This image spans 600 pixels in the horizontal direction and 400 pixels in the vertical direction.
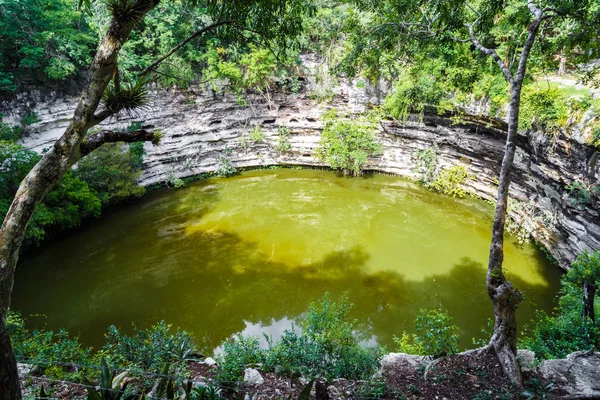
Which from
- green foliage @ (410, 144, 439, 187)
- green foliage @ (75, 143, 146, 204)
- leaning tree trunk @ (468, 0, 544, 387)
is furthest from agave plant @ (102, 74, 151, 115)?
green foliage @ (410, 144, 439, 187)

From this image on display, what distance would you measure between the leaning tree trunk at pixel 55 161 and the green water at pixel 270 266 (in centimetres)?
425

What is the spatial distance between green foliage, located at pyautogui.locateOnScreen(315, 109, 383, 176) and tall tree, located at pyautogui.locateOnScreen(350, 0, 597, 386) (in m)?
6.79

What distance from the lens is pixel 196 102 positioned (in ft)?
46.9

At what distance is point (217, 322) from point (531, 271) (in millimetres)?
7630

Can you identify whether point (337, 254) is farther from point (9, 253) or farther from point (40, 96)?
point (40, 96)

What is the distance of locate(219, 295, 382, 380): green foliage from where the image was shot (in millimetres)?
4316

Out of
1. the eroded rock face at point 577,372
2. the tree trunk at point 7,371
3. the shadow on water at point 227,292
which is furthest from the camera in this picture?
the shadow on water at point 227,292

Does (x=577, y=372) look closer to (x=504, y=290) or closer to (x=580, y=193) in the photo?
(x=504, y=290)

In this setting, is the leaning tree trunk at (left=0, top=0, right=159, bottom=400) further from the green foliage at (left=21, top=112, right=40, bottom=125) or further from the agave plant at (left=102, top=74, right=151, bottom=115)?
the green foliage at (left=21, top=112, right=40, bottom=125)

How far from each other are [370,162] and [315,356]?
10.8 meters

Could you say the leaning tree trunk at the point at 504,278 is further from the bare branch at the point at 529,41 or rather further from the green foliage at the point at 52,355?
the green foliage at the point at 52,355

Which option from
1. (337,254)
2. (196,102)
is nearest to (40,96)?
(196,102)

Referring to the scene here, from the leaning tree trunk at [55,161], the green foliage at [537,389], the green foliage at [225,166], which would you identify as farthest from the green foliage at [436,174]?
the leaning tree trunk at [55,161]

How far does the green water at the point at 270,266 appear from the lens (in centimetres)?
694
